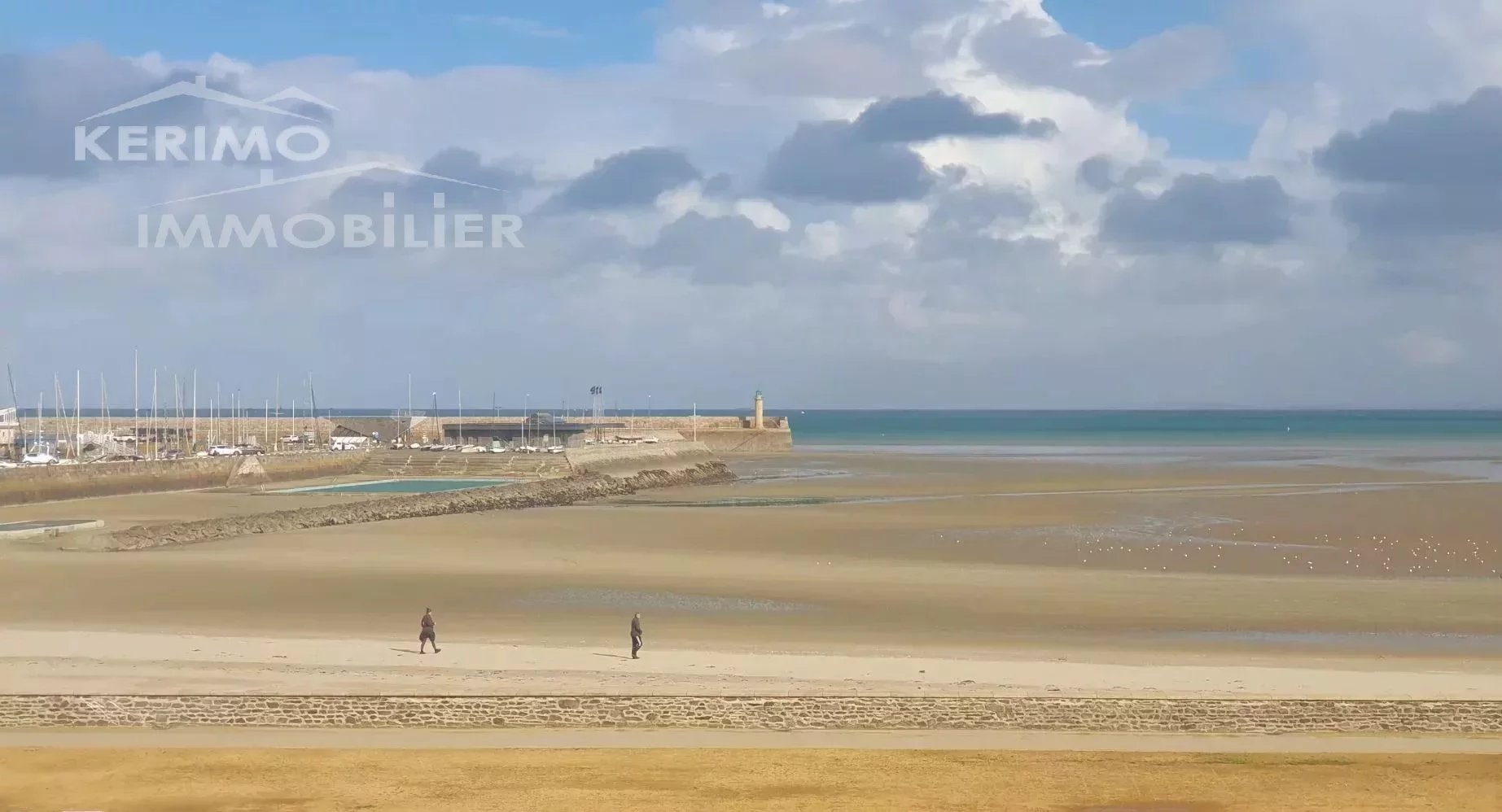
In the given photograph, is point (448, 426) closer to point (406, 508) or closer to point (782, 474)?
point (782, 474)

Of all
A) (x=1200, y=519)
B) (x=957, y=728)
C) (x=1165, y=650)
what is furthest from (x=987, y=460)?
(x=957, y=728)

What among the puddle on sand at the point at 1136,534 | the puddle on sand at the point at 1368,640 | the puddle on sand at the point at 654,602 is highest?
the puddle on sand at the point at 1136,534

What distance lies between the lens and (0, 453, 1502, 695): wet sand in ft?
83.6

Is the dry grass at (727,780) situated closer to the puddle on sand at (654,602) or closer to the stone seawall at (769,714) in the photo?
the stone seawall at (769,714)

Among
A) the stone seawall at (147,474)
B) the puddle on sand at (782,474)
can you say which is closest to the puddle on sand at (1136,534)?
the puddle on sand at (782,474)

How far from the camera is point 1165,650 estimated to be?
25.3 metres

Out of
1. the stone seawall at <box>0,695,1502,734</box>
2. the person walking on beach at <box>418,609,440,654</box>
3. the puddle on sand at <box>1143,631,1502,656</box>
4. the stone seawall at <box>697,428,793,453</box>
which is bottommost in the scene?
the puddle on sand at <box>1143,631,1502,656</box>

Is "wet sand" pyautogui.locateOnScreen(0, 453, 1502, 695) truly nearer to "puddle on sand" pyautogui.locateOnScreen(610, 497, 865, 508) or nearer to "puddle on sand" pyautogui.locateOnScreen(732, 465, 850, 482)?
"puddle on sand" pyautogui.locateOnScreen(610, 497, 865, 508)

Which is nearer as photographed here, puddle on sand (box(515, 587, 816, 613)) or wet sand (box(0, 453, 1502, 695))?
wet sand (box(0, 453, 1502, 695))

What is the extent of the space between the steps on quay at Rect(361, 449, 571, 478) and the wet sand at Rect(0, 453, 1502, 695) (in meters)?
18.0

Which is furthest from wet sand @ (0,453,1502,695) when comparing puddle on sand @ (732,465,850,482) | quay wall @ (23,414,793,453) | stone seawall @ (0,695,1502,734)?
quay wall @ (23,414,793,453)

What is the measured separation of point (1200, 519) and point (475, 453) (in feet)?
160

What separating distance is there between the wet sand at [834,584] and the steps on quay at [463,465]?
59.2ft

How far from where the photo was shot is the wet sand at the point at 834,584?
2548 centimetres
